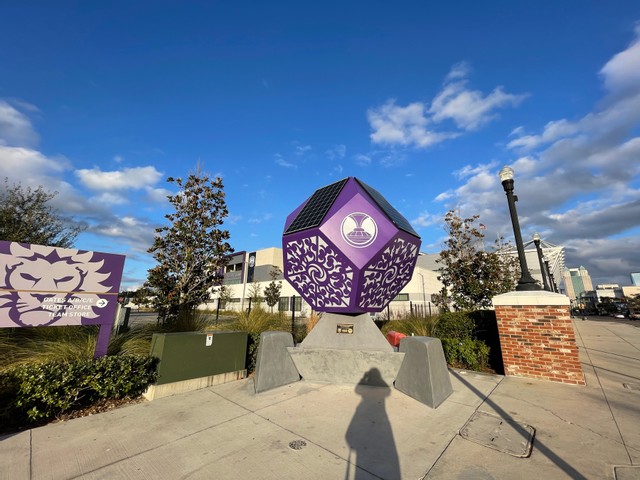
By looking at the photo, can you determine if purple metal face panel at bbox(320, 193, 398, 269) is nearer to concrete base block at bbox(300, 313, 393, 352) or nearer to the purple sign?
concrete base block at bbox(300, 313, 393, 352)

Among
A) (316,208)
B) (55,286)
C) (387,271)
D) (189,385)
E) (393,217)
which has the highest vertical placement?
(316,208)

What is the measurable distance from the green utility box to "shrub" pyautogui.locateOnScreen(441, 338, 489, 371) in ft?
18.4

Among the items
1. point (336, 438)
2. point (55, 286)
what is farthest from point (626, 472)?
point (55, 286)

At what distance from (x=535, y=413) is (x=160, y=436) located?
577cm

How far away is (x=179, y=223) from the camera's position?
8.98m

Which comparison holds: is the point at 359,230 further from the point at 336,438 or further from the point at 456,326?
the point at 456,326

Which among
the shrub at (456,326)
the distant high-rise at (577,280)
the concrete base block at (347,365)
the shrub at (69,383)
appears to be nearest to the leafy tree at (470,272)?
the shrub at (456,326)

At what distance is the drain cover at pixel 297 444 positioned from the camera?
12.0 feet

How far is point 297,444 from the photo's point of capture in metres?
3.74

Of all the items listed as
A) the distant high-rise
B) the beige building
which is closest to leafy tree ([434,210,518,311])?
the beige building

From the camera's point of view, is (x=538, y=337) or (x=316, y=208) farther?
(x=316, y=208)

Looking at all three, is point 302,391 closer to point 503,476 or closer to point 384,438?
point 384,438

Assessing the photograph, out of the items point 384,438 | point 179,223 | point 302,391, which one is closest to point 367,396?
point 302,391

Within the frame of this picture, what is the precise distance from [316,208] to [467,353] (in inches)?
222
